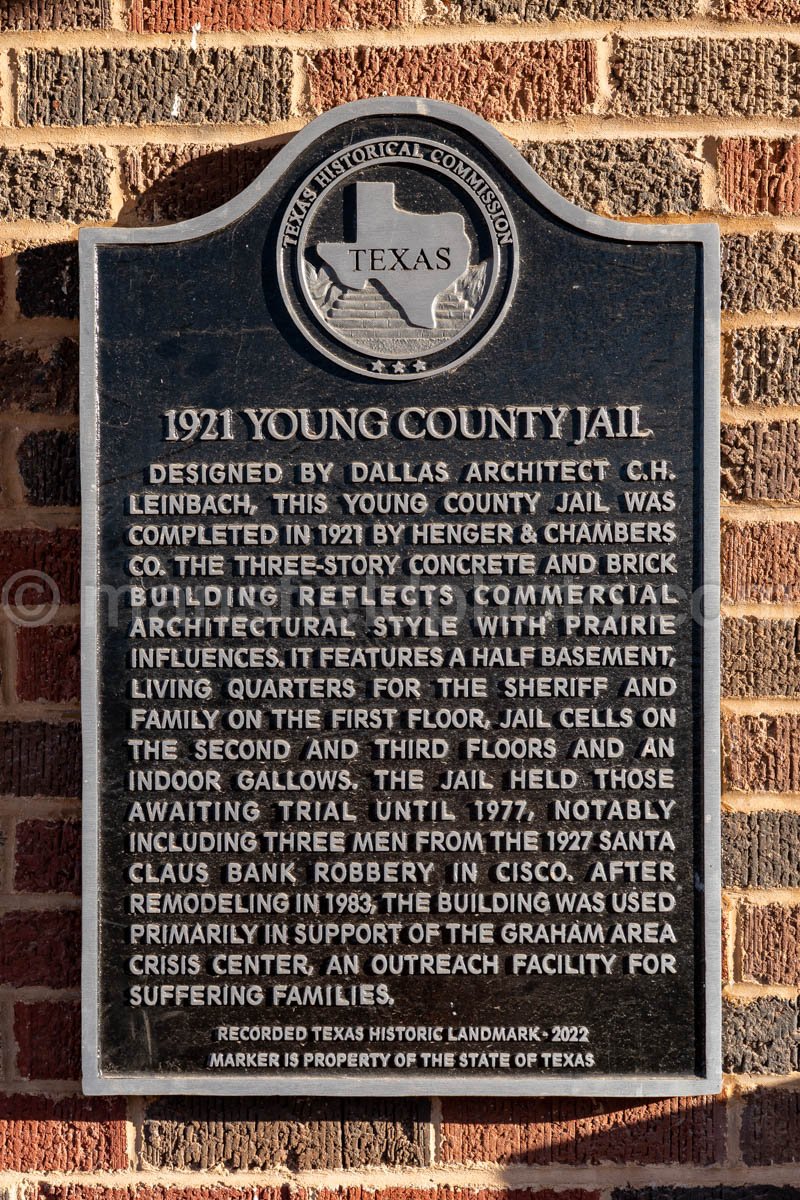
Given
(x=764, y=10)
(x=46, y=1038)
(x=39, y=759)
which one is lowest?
Result: (x=46, y=1038)

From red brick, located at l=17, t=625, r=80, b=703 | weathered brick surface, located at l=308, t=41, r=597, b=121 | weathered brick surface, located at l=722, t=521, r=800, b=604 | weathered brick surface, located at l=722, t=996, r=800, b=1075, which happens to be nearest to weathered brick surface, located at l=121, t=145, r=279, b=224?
Result: weathered brick surface, located at l=308, t=41, r=597, b=121

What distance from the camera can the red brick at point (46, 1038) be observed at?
264cm

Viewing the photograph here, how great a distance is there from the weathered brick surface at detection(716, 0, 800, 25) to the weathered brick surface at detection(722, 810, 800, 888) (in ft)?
6.53

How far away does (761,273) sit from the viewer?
103 inches

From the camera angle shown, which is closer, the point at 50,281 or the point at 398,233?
the point at 398,233

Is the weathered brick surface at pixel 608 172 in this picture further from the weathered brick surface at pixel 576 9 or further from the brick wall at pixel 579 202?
the weathered brick surface at pixel 576 9

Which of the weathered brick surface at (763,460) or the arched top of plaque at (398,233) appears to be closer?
the arched top of plaque at (398,233)

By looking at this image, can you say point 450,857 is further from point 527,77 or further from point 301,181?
point 527,77

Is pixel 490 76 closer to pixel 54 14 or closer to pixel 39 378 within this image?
pixel 54 14

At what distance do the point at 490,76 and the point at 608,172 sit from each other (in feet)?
1.26

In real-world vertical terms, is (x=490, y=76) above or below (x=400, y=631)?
above

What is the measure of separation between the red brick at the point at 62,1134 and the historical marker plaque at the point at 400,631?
0.70ft

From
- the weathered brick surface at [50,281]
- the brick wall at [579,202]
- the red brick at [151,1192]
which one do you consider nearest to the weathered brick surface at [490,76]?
the brick wall at [579,202]

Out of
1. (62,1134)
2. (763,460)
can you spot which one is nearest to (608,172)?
(763,460)
